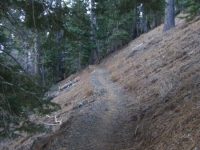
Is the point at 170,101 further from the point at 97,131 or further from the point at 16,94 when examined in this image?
the point at 16,94

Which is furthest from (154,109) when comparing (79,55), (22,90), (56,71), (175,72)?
(56,71)

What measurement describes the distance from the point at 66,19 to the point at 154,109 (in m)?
3.31

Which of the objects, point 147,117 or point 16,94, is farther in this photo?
point 147,117

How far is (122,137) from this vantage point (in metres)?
5.36

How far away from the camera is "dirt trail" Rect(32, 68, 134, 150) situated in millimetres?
5113

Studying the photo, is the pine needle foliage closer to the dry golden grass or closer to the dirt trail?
the dirt trail

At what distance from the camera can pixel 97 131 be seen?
5.81m

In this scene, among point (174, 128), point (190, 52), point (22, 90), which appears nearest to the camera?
point (174, 128)

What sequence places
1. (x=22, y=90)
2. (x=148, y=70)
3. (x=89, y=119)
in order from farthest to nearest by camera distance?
(x=148, y=70) < (x=89, y=119) < (x=22, y=90)

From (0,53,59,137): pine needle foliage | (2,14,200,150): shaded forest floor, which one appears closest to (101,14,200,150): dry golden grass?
(2,14,200,150): shaded forest floor

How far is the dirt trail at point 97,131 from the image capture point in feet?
16.8

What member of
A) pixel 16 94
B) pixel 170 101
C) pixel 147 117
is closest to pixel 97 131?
pixel 147 117

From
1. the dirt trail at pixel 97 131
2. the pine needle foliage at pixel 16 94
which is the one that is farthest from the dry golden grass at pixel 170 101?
the pine needle foliage at pixel 16 94

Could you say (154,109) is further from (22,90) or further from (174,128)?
(22,90)
